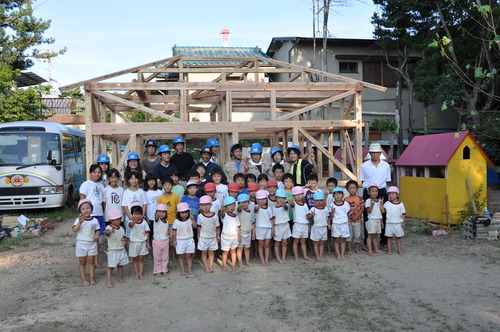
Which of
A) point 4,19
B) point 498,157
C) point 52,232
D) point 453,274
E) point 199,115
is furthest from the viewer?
point 199,115

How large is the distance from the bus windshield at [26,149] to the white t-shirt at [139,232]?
6.84 metres

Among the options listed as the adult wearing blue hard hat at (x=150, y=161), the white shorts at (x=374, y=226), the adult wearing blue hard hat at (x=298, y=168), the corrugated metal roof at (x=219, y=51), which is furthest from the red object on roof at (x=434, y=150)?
the corrugated metal roof at (x=219, y=51)

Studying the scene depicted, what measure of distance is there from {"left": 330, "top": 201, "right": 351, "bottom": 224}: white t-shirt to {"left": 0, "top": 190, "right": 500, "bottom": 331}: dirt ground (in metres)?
0.63

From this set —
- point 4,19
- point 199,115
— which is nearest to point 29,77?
point 4,19

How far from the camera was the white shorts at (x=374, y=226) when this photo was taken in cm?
697

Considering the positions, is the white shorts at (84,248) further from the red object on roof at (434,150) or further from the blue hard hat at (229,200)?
the red object on roof at (434,150)

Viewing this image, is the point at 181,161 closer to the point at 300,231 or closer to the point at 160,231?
the point at 160,231

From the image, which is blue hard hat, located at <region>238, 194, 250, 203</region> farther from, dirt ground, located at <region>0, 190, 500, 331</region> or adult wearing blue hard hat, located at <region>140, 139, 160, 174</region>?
adult wearing blue hard hat, located at <region>140, 139, 160, 174</region>

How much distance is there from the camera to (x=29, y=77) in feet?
60.4

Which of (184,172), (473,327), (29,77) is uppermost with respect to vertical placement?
(29,77)

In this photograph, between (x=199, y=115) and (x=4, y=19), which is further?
(x=199, y=115)

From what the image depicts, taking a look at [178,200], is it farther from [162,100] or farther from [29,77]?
[29,77]

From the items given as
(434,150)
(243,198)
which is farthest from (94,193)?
(434,150)

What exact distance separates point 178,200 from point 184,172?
1.14 m
